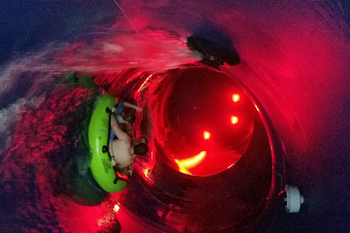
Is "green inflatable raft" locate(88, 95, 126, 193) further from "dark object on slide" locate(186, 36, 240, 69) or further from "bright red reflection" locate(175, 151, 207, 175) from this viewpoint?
"bright red reflection" locate(175, 151, 207, 175)

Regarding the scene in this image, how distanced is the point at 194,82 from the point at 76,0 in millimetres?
1902

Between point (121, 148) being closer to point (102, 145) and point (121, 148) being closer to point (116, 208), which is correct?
point (102, 145)

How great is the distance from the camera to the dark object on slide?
6.47ft

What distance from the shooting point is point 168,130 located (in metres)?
3.29

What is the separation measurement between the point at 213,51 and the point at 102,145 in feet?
3.37

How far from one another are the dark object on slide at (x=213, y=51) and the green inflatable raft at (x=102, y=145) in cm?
80

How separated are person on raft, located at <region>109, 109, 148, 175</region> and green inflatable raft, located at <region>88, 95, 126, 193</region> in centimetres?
6

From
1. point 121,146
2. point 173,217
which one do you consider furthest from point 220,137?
point 121,146

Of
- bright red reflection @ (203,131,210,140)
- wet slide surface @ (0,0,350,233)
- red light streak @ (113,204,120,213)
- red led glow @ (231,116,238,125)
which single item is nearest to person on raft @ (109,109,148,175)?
wet slide surface @ (0,0,350,233)

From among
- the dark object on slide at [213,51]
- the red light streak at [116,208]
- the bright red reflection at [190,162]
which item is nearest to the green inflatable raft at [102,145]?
the red light streak at [116,208]

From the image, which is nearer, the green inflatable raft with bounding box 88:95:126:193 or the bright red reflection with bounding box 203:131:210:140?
the green inflatable raft with bounding box 88:95:126:193

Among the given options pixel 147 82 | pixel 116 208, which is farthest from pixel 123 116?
pixel 116 208

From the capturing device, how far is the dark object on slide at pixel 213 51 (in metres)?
1.97

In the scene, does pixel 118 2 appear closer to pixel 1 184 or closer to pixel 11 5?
pixel 11 5
